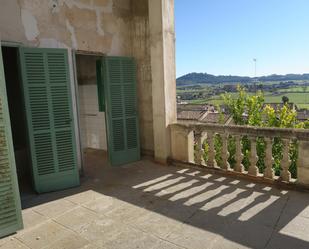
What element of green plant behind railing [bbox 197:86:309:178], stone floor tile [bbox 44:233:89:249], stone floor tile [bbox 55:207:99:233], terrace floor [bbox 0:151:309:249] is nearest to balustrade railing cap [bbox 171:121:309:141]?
terrace floor [bbox 0:151:309:249]

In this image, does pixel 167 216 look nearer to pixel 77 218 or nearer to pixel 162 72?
pixel 77 218

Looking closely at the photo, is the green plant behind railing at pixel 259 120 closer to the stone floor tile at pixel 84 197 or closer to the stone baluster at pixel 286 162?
the stone baluster at pixel 286 162

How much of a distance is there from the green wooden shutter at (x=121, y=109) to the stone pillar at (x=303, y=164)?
10.3 feet

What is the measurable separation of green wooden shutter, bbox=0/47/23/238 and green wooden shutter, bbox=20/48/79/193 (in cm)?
116

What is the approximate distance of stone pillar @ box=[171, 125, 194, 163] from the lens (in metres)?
4.79

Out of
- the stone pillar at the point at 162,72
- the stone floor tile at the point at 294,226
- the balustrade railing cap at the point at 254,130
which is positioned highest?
the stone pillar at the point at 162,72

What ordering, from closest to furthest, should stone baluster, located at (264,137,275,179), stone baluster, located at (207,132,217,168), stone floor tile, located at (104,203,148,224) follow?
stone floor tile, located at (104,203,148,224)
stone baluster, located at (264,137,275,179)
stone baluster, located at (207,132,217,168)

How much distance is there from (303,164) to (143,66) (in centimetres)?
350

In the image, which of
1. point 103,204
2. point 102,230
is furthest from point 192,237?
point 103,204

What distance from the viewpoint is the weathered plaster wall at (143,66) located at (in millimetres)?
5156

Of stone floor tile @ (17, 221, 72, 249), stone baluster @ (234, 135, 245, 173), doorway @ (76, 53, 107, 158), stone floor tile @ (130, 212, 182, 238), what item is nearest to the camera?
stone floor tile @ (17, 221, 72, 249)

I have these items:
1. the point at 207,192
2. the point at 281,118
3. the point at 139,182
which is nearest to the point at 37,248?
the point at 139,182

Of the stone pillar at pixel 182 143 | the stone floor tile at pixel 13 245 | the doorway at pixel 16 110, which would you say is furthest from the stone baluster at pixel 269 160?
the doorway at pixel 16 110

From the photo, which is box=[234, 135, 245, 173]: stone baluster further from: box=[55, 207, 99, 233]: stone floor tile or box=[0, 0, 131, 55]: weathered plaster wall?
box=[0, 0, 131, 55]: weathered plaster wall
